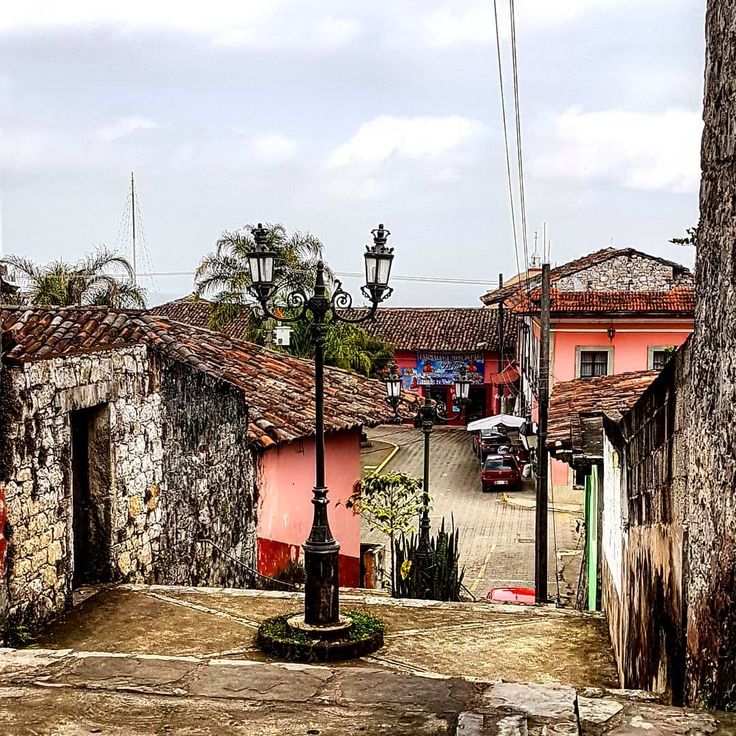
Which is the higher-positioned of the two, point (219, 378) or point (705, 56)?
point (705, 56)

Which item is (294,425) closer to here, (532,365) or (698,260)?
(698,260)

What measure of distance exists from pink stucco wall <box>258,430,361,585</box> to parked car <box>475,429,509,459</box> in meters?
14.3

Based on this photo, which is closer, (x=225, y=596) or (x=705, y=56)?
(x=705, y=56)

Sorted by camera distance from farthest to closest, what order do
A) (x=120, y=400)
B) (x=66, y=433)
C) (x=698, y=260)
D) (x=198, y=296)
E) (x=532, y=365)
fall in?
(x=532, y=365), (x=198, y=296), (x=120, y=400), (x=66, y=433), (x=698, y=260)

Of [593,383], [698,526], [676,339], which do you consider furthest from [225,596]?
[676,339]

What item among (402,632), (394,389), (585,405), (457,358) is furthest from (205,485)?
(457,358)

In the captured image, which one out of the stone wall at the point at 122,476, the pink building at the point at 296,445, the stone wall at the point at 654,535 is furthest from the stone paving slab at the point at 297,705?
the pink building at the point at 296,445

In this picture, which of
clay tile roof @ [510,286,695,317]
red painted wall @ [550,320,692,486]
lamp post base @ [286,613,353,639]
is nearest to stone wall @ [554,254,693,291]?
clay tile roof @ [510,286,695,317]

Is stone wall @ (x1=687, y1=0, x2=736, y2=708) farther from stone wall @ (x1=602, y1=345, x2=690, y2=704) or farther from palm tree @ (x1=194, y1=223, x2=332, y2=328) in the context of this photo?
palm tree @ (x1=194, y1=223, x2=332, y2=328)

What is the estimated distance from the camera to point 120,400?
7508 mm

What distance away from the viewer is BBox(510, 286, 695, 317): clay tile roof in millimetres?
24391

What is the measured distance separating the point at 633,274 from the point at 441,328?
50.9ft

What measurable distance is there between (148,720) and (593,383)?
10.7 metres

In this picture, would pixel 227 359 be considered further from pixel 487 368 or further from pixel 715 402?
pixel 487 368
